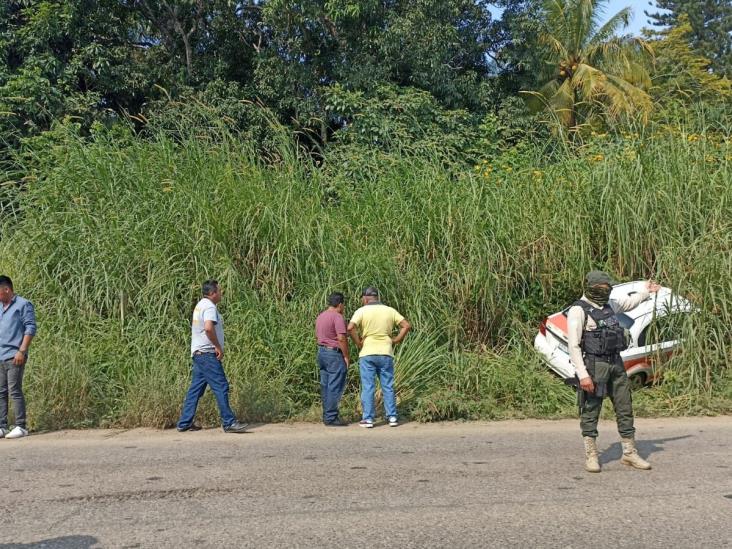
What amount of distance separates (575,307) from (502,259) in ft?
15.8

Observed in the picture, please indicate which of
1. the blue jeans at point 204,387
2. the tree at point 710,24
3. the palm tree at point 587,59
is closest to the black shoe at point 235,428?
the blue jeans at point 204,387

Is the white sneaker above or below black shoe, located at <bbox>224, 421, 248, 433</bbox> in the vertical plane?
above

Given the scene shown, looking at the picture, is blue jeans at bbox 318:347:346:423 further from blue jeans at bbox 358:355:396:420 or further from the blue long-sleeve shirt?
the blue long-sleeve shirt

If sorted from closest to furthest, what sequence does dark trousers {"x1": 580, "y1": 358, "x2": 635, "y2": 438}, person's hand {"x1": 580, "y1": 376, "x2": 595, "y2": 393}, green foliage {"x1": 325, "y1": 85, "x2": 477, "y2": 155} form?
person's hand {"x1": 580, "y1": 376, "x2": 595, "y2": 393}, dark trousers {"x1": 580, "y1": 358, "x2": 635, "y2": 438}, green foliage {"x1": 325, "y1": 85, "x2": 477, "y2": 155}

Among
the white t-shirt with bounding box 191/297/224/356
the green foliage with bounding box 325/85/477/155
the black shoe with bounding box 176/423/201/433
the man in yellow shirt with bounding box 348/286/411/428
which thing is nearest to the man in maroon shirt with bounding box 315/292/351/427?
the man in yellow shirt with bounding box 348/286/411/428

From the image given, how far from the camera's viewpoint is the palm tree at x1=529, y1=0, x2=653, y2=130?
25188 mm

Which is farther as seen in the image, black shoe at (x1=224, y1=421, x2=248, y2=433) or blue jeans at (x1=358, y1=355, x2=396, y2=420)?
blue jeans at (x1=358, y1=355, x2=396, y2=420)

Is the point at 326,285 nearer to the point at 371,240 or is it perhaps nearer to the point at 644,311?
the point at 371,240

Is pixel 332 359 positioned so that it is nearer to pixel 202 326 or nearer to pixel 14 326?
pixel 202 326

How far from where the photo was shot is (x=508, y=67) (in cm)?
2197

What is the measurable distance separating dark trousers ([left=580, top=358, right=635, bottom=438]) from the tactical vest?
0.42ft

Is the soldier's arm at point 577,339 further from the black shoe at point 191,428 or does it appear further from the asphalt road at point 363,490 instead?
the black shoe at point 191,428

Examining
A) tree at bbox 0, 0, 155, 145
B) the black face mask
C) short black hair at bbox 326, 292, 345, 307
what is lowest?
the black face mask

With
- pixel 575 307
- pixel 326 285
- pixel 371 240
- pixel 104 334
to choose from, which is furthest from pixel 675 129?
pixel 104 334
